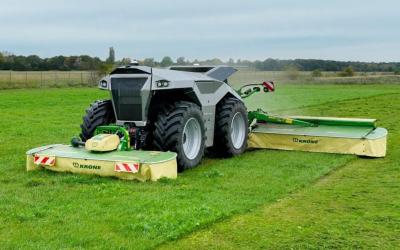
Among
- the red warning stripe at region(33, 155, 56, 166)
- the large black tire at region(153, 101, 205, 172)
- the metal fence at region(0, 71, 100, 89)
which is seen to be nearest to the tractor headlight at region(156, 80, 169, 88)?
the large black tire at region(153, 101, 205, 172)

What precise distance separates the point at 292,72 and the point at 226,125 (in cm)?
420

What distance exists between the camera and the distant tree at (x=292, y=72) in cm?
1295

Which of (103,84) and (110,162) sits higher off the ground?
(103,84)

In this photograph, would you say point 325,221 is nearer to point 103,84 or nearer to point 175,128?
point 175,128

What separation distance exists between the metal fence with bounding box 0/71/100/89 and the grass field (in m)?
33.4

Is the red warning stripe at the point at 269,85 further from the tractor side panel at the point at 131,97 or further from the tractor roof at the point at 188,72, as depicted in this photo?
the tractor side panel at the point at 131,97

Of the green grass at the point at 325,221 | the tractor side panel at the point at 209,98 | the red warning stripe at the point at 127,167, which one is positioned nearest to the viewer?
the green grass at the point at 325,221

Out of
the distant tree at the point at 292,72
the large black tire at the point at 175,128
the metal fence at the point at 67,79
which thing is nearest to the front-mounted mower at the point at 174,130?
the large black tire at the point at 175,128

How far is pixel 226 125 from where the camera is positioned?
979 centimetres

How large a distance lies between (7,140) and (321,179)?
690cm

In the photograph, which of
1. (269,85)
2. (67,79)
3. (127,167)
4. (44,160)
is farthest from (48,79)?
(127,167)

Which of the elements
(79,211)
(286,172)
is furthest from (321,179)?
(79,211)

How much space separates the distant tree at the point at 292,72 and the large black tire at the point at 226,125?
3034 millimetres

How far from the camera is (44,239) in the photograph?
5184mm
